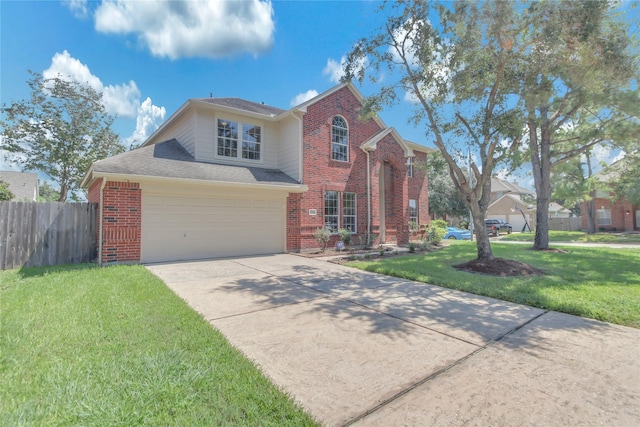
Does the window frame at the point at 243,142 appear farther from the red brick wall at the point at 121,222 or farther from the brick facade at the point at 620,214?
the brick facade at the point at 620,214

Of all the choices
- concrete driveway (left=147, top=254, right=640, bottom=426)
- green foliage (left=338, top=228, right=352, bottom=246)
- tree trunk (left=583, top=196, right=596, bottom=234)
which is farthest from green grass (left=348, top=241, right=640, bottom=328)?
tree trunk (left=583, top=196, right=596, bottom=234)

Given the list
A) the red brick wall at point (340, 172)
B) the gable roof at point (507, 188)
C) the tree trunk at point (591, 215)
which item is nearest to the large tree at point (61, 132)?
the red brick wall at point (340, 172)

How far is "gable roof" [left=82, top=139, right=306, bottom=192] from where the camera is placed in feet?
29.1

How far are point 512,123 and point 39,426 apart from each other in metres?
10.4

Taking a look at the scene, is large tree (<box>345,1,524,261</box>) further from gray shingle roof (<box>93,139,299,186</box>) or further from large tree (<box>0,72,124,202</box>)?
large tree (<box>0,72,124,202</box>)

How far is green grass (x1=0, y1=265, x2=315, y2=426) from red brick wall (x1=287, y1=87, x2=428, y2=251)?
26.3ft

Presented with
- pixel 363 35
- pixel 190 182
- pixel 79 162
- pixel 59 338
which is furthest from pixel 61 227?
pixel 79 162

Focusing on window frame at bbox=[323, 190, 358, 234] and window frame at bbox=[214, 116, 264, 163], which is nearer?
window frame at bbox=[214, 116, 264, 163]

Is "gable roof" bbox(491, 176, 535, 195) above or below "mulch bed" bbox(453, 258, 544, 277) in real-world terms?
above

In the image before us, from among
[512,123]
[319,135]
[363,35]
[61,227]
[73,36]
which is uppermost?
[73,36]

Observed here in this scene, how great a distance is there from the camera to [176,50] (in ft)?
42.7

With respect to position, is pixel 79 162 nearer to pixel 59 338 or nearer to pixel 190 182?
pixel 190 182

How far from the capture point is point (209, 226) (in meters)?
10.6

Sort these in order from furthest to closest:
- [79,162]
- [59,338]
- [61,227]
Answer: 1. [79,162]
2. [61,227]
3. [59,338]
